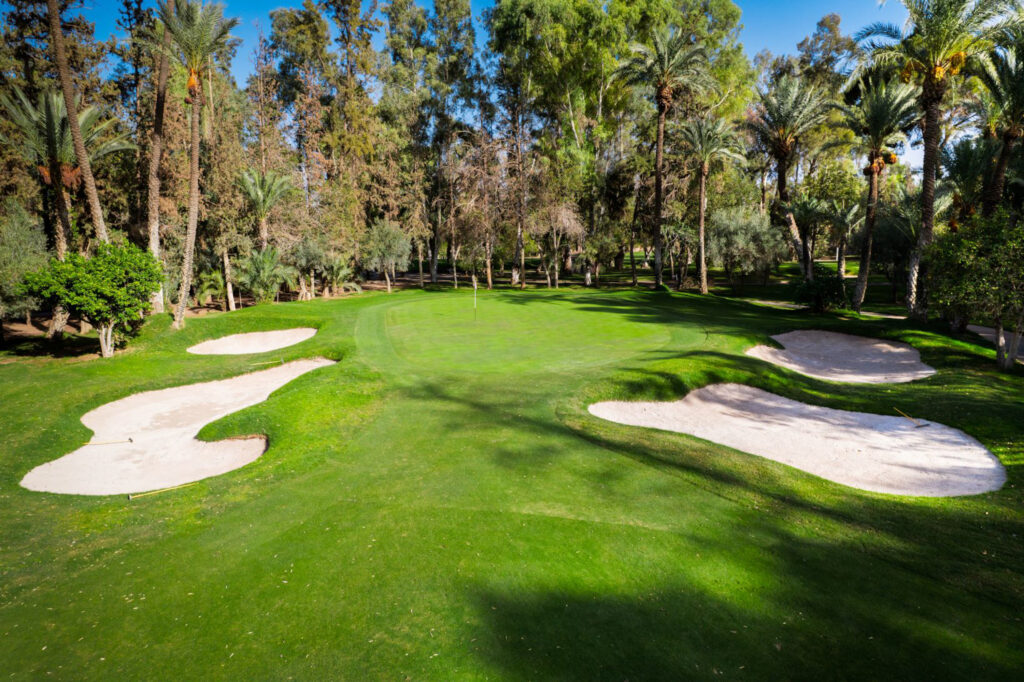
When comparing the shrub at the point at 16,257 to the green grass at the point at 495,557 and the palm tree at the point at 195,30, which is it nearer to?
the palm tree at the point at 195,30

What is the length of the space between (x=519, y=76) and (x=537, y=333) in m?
38.2

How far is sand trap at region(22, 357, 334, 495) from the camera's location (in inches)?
417

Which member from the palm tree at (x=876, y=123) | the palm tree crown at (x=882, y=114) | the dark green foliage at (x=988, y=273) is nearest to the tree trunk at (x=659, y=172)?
the palm tree crown at (x=882, y=114)

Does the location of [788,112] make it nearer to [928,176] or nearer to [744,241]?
[744,241]

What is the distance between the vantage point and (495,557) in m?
6.14

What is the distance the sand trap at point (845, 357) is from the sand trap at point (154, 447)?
18.2 meters

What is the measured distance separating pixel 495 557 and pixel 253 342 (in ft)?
66.8

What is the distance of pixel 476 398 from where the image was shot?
12.9 meters

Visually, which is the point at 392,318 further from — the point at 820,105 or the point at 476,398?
the point at 820,105

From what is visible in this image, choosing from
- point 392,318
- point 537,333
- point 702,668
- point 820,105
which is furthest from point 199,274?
point 820,105

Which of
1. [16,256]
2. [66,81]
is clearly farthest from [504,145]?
[16,256]

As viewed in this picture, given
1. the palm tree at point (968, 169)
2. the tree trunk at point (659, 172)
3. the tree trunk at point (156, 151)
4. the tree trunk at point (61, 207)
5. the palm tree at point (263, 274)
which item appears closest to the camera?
the tree trunk at point (156, 151)

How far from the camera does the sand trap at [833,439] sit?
33.6 ft

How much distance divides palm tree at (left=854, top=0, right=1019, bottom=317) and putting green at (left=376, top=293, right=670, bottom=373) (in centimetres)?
1349
